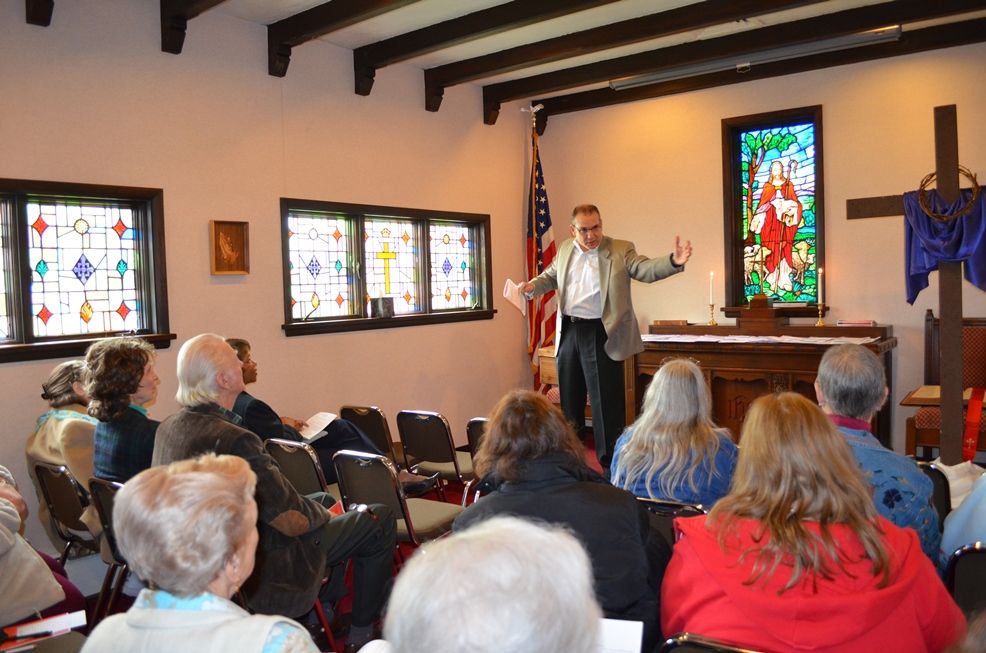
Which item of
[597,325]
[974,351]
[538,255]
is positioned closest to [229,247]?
[597,325]

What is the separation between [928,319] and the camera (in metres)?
5.95

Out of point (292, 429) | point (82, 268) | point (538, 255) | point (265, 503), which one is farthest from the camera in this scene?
point (538, 255)

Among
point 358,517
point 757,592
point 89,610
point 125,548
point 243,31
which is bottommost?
point 89,610

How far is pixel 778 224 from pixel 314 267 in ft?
12.4

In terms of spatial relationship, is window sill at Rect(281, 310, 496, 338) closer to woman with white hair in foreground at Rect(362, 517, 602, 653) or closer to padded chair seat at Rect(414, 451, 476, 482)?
padded chair seat at Rect(414, 451, 476, 482)

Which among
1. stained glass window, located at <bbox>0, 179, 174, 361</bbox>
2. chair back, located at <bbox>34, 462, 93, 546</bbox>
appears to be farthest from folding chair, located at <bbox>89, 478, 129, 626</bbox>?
stained glass window, located at <bbox>0, 179, 174, 361</bbox>

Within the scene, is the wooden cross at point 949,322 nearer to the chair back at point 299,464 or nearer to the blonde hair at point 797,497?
the blonde hair at point 797,497

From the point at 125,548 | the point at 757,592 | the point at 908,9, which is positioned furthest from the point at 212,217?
the point at 908,9

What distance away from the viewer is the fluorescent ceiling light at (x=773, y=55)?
5.17 metres

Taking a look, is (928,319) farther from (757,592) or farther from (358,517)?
(757,592)

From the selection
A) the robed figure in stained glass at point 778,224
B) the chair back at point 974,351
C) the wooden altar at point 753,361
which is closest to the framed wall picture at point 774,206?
the robed figure in stained glass at point 778,224

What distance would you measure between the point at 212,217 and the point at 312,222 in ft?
2.99

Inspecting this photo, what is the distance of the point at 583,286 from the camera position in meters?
5.11

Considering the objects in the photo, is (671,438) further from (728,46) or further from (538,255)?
(538,255)
